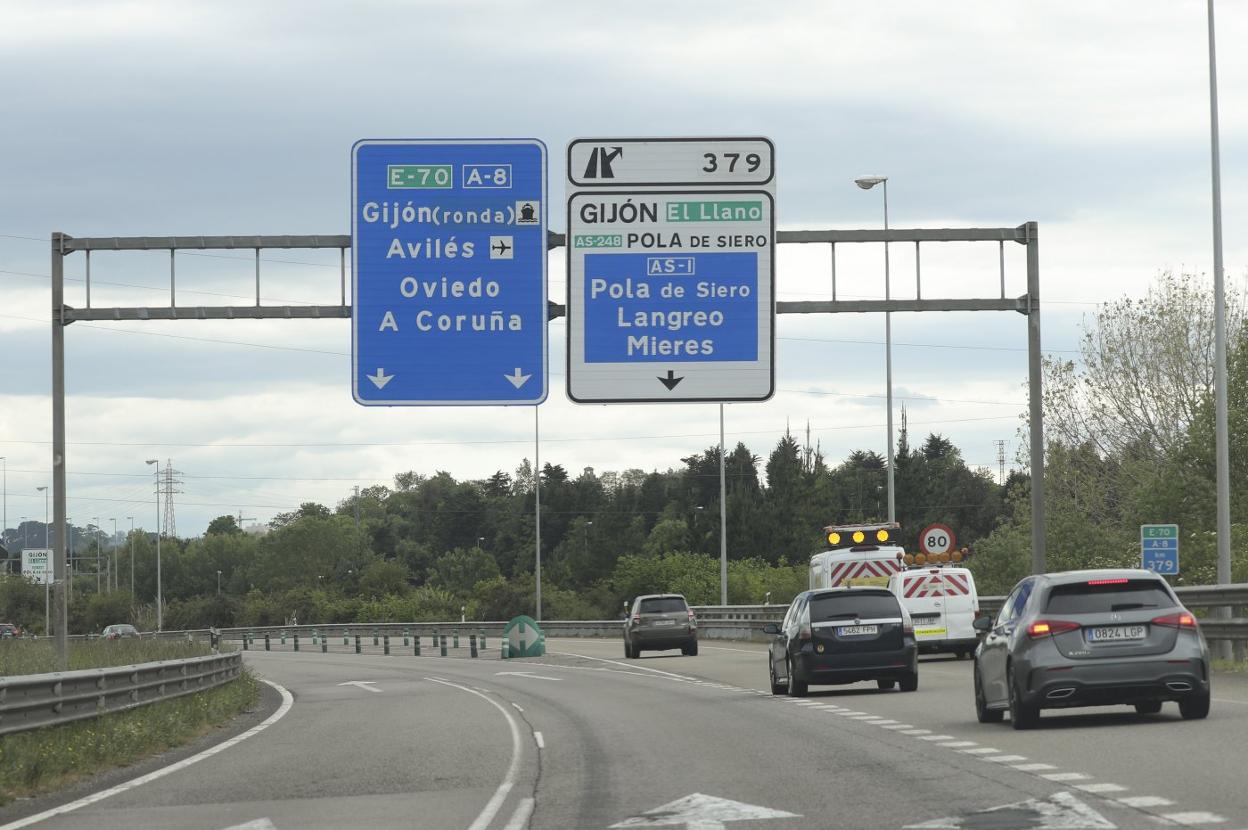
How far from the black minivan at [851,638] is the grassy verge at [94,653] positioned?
9.77 meters

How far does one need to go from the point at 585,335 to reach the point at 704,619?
44.7 metres

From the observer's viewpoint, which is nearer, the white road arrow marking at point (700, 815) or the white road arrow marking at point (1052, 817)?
the white road arrow marking at point (1052, 817)

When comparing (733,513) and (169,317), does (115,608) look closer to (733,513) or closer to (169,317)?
(733,513)

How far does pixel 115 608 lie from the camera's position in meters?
146

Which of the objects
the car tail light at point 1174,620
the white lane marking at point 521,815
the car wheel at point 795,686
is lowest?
the car wheel at point 795,686

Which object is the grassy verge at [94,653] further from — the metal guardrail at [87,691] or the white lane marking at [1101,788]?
the white lane marking at [1101,788]

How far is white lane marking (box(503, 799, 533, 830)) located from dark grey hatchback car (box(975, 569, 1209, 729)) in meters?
6.34

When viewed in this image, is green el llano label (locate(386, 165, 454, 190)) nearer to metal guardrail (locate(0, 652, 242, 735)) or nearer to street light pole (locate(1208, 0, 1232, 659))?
metal guardrail (locate(0, 652, 242, 735))

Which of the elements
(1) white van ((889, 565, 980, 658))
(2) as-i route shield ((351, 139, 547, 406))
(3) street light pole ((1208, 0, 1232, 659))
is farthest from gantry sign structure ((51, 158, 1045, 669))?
(1) white van ((889, 565, 980, 658))

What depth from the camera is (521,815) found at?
12.4 m

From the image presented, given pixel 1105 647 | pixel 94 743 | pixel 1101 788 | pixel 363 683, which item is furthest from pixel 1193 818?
pixel 363 683

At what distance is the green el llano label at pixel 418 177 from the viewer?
25562 mm

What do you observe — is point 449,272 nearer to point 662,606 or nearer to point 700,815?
point 700,815

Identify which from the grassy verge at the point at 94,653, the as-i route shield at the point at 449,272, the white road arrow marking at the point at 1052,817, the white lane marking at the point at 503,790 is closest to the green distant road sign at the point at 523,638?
the grassy verge at the point at 94,653
